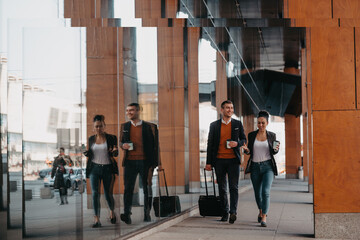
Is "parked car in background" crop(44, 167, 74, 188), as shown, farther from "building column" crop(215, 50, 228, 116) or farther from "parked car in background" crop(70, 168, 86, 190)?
"building column" crop(215, 50, 228, 116)

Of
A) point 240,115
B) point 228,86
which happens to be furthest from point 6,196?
point 240,115

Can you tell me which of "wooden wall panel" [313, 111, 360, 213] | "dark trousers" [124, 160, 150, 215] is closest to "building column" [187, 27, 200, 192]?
"dark trousers" [124, 160, 150, 215]

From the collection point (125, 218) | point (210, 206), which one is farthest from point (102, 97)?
point (210, 206)

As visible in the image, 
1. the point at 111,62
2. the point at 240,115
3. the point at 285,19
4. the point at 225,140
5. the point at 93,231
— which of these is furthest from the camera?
the point at 240,115

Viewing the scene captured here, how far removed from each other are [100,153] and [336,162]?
302 cm

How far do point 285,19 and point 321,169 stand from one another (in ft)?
6.23

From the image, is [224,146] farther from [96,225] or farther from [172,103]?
[96,225]

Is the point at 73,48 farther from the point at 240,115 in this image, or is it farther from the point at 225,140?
the point at 240,115

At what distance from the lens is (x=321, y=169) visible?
7.46 meters

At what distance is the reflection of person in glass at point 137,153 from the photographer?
709 cm

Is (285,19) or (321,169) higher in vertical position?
(285,19)

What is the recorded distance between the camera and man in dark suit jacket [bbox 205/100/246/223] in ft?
30.5

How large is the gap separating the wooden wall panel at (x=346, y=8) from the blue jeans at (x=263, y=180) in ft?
8.17

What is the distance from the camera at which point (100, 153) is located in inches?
246
